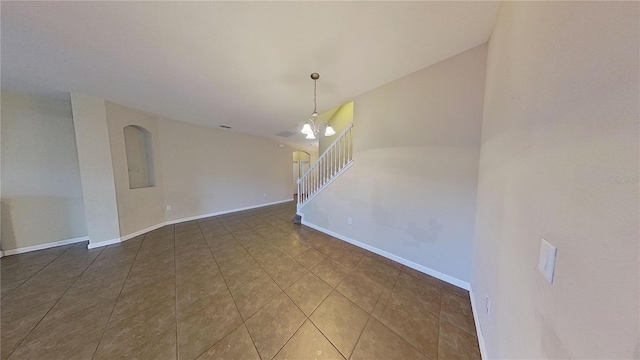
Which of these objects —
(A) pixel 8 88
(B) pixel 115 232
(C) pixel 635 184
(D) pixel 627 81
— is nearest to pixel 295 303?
(C) pixel 635 184

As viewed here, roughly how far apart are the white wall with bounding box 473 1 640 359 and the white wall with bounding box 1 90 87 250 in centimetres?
582

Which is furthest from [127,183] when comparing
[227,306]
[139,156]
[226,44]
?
[226,44]

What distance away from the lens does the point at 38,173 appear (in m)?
2.96

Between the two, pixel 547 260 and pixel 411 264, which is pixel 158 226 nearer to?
pixel 411 264

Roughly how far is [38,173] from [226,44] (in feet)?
13.7

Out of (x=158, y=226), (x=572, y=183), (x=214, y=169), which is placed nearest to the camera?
(x=572, y=183)

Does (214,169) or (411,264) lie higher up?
(214,169)

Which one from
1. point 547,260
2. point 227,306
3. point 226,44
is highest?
point 226,44

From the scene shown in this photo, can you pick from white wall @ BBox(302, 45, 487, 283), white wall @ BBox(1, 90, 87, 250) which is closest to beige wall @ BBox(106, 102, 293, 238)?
white wall @ BBox(1, 90, 87, 250)

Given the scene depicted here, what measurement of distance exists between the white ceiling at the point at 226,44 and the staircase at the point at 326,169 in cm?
108

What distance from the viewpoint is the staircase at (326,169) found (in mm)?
3471

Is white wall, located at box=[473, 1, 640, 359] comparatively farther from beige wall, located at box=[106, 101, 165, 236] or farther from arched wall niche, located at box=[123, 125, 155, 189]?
arched wall niche, located at box=[123, 125, 155, 189]

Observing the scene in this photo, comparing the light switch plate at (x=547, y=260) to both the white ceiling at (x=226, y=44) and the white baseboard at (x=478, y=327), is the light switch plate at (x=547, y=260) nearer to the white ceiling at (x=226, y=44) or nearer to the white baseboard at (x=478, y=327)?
the white baseboard at (x=478, y=327)

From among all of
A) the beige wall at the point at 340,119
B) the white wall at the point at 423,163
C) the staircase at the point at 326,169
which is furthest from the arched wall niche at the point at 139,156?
the white wall at the point at 423,163
